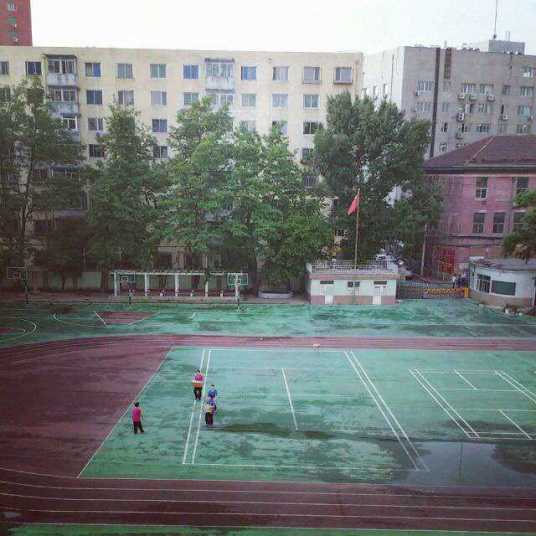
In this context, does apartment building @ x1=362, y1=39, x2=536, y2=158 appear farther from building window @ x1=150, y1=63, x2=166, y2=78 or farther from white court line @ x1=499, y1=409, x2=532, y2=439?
white court line @ x1=499, y1=409, x2=532, y2=439

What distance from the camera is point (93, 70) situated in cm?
4697

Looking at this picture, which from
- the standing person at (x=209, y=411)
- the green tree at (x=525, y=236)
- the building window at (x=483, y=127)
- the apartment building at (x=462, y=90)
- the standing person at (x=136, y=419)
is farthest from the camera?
the building window at (x=483, y=127)

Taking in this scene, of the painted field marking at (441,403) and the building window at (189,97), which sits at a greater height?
the building window at (189,97)

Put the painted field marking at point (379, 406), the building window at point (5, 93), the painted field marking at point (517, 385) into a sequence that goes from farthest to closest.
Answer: the building window at point (5, 93), the painted field marking at point (517, 385), the painted field marking at point (379, 406)

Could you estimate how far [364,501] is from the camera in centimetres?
1509

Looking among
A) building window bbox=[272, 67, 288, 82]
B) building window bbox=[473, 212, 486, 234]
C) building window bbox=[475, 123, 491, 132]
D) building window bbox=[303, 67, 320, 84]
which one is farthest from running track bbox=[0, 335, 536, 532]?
building window bbox=[475, 123, 491, 132]

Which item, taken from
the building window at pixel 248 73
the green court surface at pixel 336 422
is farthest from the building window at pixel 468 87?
the green court surface at pixel 336 422

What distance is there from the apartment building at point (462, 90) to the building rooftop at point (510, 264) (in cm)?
2277

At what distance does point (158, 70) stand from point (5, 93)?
13.5m

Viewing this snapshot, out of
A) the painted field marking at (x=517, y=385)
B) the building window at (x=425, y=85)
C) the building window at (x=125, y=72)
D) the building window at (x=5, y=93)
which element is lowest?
the painted field marking at (x=517, y=385)

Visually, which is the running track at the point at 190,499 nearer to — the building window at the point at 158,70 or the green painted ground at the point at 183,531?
the green painted ground at the point at 183,531

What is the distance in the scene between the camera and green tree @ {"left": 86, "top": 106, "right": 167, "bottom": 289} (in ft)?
130

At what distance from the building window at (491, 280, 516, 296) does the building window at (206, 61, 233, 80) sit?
99.6ft

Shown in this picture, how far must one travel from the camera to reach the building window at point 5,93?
40.1 m
